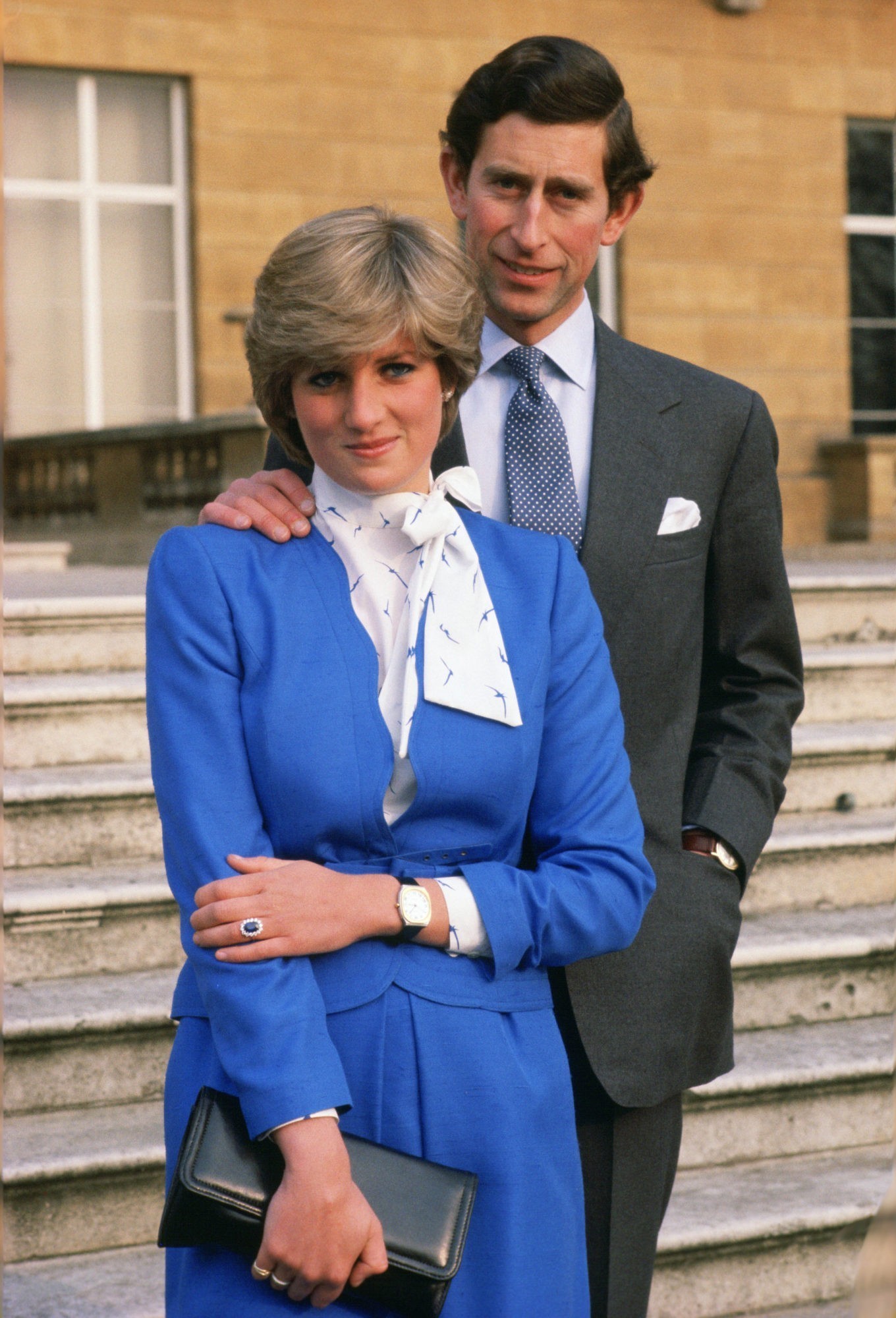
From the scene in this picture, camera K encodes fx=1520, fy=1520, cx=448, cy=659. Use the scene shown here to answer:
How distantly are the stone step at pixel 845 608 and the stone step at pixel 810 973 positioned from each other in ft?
5.31

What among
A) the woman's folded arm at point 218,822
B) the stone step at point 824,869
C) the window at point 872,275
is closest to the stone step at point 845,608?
the stone step at point 824,869

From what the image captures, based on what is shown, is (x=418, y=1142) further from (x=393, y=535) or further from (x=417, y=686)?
(x=393, y=535)

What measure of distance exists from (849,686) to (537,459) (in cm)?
305

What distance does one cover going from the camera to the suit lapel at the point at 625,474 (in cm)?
185

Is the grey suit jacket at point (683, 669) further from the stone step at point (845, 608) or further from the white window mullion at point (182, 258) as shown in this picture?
the white window mullion at point (182, 258)

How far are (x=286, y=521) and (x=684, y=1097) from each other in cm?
201

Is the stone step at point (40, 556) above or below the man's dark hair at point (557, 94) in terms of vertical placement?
below

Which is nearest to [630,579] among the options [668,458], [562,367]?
[668,458]

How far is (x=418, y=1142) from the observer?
1435mm

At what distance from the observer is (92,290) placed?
978 centimetres

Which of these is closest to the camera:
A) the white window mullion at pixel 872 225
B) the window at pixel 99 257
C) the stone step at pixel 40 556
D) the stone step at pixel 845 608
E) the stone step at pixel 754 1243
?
the stone step at pixel 754 1243

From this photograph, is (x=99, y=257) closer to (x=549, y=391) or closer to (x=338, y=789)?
(x=549, y=391)

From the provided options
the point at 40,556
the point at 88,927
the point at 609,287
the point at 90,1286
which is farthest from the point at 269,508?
the point at 609,287

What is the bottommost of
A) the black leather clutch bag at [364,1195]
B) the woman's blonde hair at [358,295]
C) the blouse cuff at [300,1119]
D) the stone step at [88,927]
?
the stone step at [88,927]
